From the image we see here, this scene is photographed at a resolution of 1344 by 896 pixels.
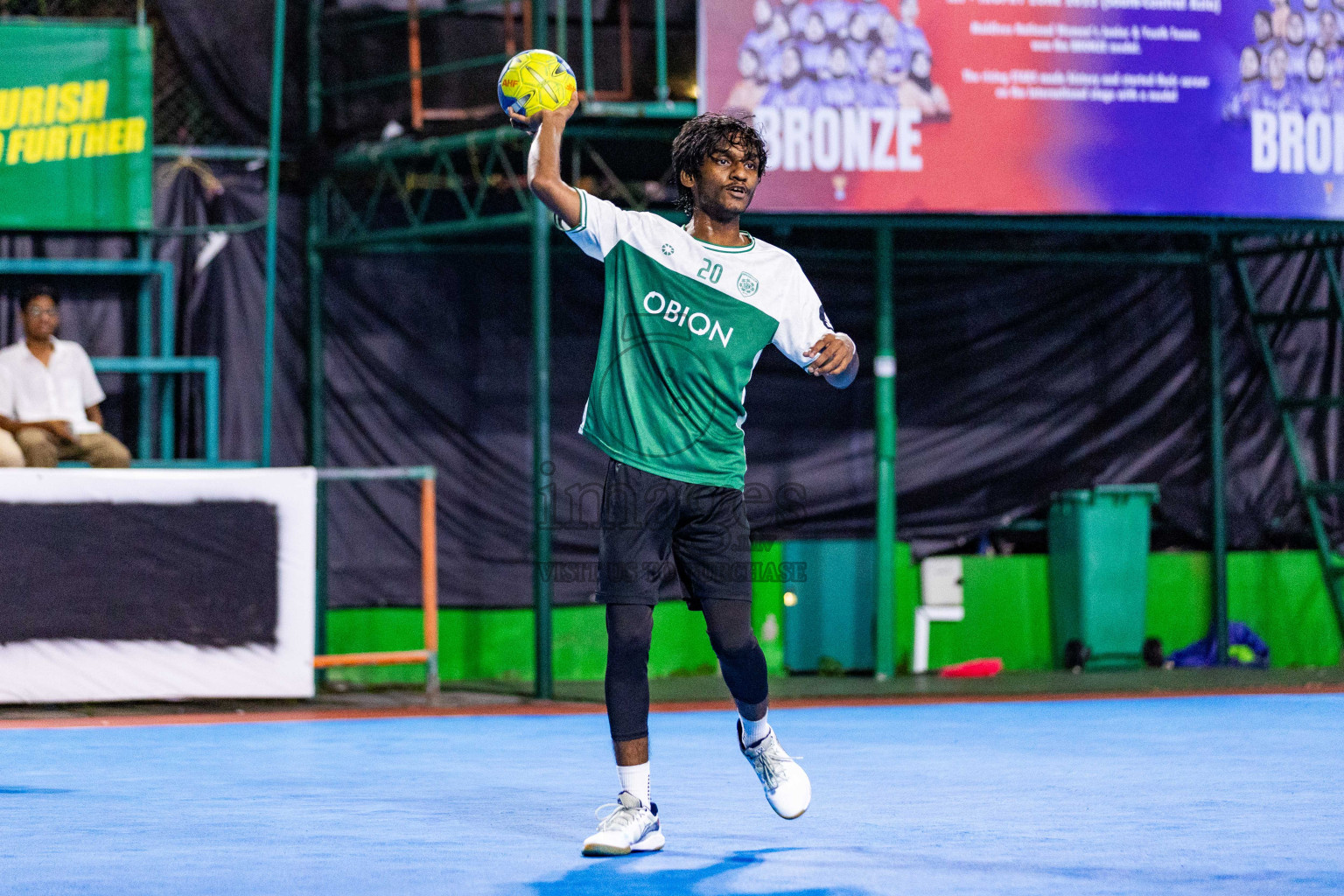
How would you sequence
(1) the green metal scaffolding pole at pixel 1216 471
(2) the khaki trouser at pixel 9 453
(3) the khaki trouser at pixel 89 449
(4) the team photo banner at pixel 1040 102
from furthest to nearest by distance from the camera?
1. (1) the green metal scaffolding pole at pixel 1216 471
2. (4) the team photo banner at pixel 1040 102
3. (3) the khaki trouser at pixel 89 449
4. (2) the khaki trouser at pixel 9 453

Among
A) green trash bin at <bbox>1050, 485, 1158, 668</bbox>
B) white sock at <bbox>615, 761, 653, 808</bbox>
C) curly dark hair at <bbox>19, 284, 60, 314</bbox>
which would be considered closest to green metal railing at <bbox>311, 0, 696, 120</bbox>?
curly dark hair at <bbox>19, 284, 60, 314</bbox>

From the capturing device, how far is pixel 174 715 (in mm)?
9656

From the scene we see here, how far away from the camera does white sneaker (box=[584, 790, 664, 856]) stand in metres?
4.70

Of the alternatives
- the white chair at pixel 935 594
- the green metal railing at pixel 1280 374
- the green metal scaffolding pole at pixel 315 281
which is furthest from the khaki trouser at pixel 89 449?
the green metal railing at pixel 1280 374

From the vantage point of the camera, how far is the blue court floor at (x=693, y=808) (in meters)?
4.39

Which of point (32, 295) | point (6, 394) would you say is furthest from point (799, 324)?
point (32, 295)

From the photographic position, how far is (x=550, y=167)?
4883mm

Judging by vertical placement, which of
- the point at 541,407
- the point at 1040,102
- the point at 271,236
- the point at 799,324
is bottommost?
the point at 799,324

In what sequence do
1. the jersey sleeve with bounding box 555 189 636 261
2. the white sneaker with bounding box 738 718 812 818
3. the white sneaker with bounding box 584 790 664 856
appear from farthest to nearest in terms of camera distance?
the white sneaker with bounding box 738 718 812 818 < the jersey sleeve with bounding box 555 189 636 261 < the white sneaker with bounding box 584 790 664 856

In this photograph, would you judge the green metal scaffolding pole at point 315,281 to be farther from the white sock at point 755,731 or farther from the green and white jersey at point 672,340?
the white sock at point 755,731

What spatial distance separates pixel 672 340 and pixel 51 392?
7034 mm

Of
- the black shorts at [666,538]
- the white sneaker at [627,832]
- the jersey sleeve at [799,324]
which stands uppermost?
the jersey sleeve at [799,324]

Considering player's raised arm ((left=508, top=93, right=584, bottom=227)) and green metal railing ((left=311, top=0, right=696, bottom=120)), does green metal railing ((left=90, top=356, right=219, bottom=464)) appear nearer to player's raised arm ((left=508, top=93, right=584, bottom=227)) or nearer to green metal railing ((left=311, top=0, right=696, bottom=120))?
green metal railing ((left=311, top=0, right=696, bottom=120))

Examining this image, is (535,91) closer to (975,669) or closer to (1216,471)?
(975,669)
